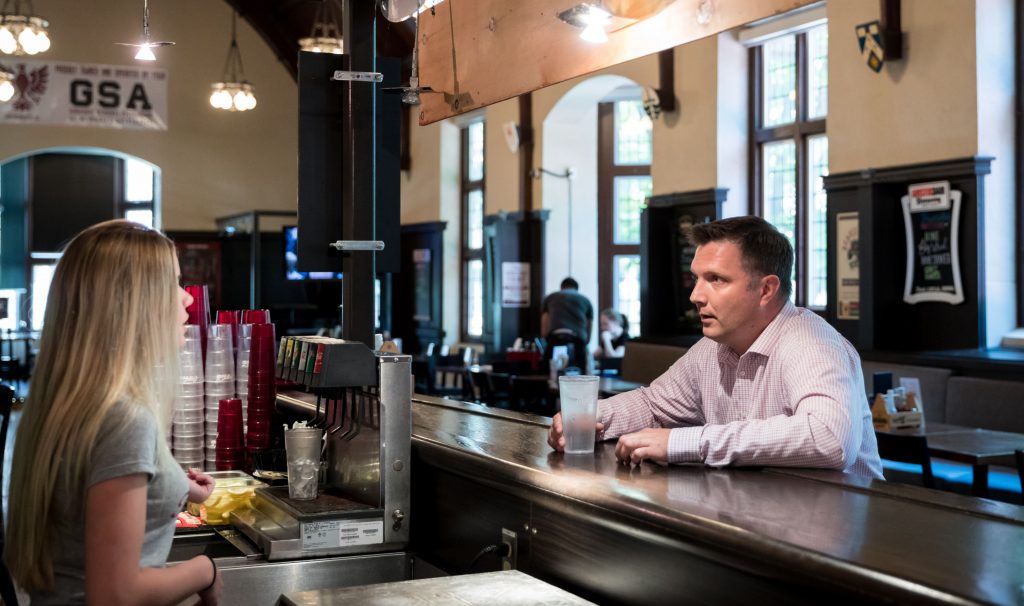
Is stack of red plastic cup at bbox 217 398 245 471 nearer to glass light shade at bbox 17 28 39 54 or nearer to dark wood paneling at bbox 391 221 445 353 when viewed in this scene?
glass light shade at bbox 17 28 39 54

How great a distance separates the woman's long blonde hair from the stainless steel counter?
342mm

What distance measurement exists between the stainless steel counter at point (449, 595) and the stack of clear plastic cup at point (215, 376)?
1.54m

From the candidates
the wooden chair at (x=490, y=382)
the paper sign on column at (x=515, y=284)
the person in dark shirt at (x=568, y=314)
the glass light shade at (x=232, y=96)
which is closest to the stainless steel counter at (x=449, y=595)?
the wooden chair at (x=490, y=382)

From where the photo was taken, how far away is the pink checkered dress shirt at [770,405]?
1.92 m

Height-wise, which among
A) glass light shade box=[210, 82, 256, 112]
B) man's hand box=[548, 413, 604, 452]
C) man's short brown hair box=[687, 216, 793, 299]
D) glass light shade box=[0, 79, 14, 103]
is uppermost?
glass light shade box=[210, 82, 256, 112]

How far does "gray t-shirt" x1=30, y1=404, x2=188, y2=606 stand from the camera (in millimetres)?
1507

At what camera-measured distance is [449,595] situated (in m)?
1.59

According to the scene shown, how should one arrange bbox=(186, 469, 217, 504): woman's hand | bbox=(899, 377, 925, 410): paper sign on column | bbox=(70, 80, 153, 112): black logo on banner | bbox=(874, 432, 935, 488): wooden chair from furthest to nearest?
bbox=(70, 80, 153, 112): black logo on banner → bbox=(899, 377, 925, 410): paper sign on column → bbox=(874, 432, 935, 488): wooden chair → bbox=(186, 469, 217, 504): woman's hand

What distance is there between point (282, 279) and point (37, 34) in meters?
6.30

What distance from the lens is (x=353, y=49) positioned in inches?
105

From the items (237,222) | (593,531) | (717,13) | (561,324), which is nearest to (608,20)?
(717,13)

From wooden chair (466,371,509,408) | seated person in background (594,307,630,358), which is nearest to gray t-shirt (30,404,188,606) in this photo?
wooden chair (466,371,509,408)

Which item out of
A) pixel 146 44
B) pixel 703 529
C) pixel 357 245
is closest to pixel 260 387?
pixel 357 245

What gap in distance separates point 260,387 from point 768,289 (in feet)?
5.00
